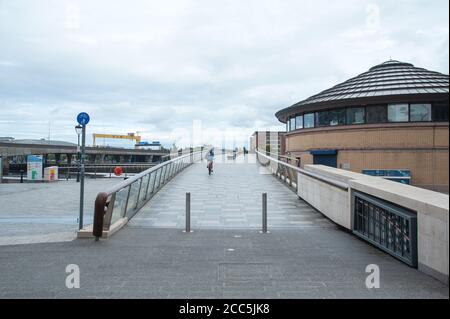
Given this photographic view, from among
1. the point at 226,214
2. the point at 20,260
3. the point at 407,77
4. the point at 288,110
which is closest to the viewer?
the point at 20,260

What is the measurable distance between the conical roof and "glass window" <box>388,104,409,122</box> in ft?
2.99

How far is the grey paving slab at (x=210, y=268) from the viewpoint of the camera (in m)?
4.40

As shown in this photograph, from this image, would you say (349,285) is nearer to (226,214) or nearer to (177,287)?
(177,287)

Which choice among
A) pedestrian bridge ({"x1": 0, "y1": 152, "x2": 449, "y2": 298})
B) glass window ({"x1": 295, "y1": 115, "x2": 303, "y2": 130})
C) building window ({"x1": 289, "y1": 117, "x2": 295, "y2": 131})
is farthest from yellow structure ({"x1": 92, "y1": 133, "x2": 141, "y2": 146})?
pedestrian bridge ({"x1": 0, "y1": 152, "x2": 449, "y2": 298})


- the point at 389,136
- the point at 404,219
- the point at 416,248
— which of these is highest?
the point at 389,136

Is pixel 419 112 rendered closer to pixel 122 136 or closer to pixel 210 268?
pixel 210 268

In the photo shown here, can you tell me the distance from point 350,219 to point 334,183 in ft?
3.36

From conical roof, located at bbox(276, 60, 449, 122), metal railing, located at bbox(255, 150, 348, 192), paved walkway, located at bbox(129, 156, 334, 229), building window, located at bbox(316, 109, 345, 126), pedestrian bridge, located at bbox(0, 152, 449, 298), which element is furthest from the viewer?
building window, located at bbox(316, 109, 345, 126)

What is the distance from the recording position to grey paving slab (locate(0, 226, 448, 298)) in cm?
440

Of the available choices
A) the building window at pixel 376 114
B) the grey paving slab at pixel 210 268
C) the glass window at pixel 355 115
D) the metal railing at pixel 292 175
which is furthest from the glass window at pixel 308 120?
the grey paving slab at pixel 210 268

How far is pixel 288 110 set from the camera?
3284cm

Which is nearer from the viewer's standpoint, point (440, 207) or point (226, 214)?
point (440, 207)

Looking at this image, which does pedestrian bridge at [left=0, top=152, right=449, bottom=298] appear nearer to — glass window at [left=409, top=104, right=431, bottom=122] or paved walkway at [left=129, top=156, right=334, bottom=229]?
→ paved walkway at [left=129, top=156, right=334, bottom=229]

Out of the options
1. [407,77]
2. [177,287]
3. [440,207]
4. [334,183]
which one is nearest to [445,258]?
[440,207]
